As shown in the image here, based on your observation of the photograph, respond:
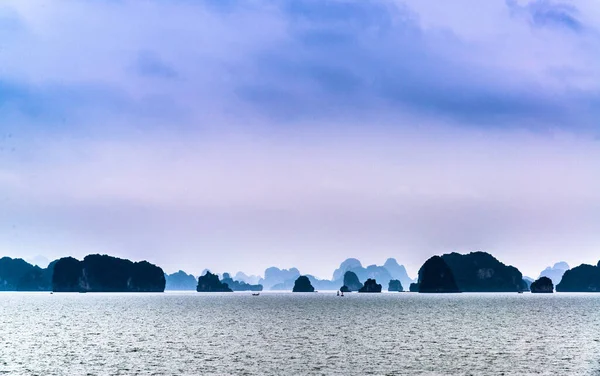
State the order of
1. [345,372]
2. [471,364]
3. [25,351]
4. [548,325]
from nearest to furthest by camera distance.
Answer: [345,372], [471,364], [25,351], [548,325]

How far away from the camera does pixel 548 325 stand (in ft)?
452

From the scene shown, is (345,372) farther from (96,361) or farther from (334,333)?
(334,333)

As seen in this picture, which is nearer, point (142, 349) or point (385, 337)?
point (142, 349)

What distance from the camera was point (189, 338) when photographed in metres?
107

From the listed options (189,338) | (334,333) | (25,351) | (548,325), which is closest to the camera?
(25,351)

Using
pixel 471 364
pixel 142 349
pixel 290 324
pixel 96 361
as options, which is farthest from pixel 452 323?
pixel 96 361

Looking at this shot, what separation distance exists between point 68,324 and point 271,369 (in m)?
84.0

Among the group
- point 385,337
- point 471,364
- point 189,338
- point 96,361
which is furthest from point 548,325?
point 96,361

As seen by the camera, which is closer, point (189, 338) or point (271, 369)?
point (271, 369)

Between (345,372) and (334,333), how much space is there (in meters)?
47.4

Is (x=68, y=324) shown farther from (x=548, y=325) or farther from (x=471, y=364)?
(x=548, y=325)

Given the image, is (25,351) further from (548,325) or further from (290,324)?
(548,325)

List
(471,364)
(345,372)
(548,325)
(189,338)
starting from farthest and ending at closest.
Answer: (548,325) → (189,338) → (471,364) → (345,372)

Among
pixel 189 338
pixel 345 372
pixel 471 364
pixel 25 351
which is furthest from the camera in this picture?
pixel 189 338
